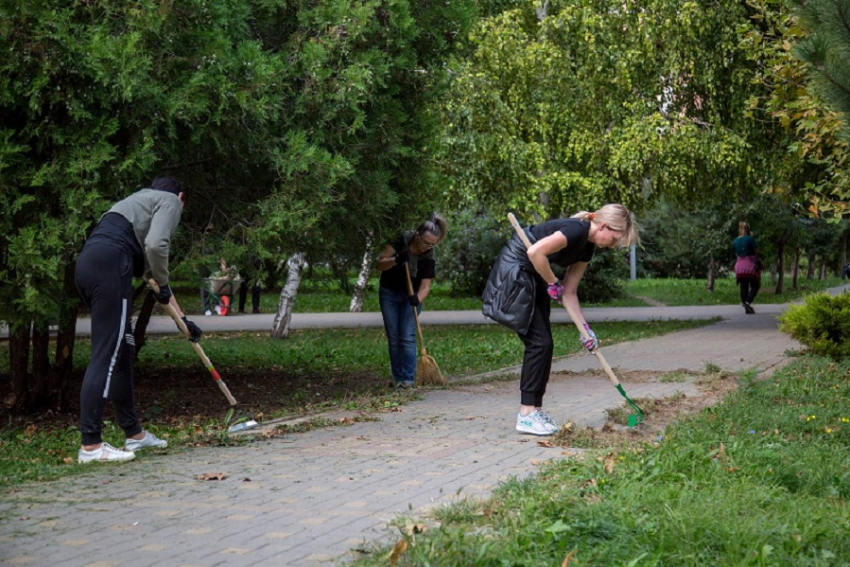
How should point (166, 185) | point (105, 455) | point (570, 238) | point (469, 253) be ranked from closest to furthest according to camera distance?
point (105, 455), point (166, 185), point (570, 238), point (469, 253)

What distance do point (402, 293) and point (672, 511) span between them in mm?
6196

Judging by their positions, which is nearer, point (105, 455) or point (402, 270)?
point (105, 455)

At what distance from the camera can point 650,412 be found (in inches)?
340

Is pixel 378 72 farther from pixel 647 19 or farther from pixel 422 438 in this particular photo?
pixel 647 19

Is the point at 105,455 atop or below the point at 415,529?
below

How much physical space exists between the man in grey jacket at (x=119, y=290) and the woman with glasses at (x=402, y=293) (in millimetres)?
3665

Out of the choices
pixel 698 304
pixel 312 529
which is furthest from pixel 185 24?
pixel 698 304

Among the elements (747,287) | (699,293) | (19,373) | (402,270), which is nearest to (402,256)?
(402,270)

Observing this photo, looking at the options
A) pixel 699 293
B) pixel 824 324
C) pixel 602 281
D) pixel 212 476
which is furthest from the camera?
pixel 699 293

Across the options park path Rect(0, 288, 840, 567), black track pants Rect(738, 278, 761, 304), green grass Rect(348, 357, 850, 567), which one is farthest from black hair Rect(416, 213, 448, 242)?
black track pants Rect(738, 278, 761, 304)

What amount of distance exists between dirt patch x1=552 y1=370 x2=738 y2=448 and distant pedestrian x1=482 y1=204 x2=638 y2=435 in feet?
1.21

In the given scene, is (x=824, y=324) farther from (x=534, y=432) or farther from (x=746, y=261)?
(x=746, y=261)

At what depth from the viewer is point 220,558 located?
178 inches

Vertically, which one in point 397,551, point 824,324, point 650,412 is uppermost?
point 824,324
